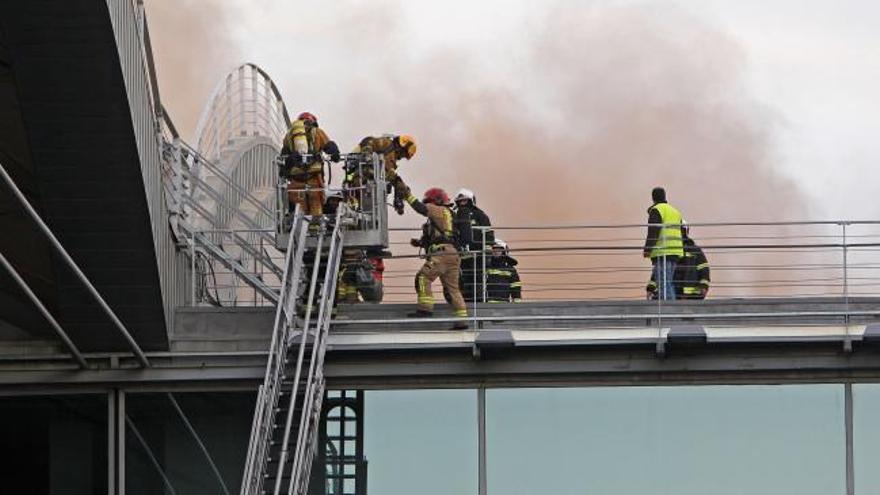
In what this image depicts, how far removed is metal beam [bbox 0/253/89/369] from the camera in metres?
21.4

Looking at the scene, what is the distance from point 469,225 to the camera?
24672 millimetres

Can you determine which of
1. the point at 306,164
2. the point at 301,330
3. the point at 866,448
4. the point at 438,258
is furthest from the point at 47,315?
the point at 866,448

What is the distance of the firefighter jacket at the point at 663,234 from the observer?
25047 mm

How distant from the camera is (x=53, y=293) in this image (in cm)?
2447

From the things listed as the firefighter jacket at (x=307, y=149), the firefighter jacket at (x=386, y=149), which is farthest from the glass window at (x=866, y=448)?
the firefighter jacket at (x=307, y=149)

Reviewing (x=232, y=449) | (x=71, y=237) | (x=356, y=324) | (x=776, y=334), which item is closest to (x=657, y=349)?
(x=776, y=334)

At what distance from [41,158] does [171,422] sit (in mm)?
4353

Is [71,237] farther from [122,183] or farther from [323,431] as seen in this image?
[323,431]

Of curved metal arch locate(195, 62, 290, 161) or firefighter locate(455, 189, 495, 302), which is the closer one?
firefighter locate(455, 189, 495, 302)

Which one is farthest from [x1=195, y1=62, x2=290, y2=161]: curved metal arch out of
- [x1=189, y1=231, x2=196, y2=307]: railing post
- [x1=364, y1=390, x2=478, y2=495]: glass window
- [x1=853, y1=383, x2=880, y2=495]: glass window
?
[x1=853, y1=383, x2=880, y2=495]: glass window

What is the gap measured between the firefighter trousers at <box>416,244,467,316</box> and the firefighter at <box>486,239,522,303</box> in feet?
3.39

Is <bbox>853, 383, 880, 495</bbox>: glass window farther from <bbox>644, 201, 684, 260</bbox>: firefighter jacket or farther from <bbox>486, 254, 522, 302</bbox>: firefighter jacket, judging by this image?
<bbox>486, 254, 522, 302</bbox>: firefighter jacket

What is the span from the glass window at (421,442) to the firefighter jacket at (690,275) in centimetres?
295

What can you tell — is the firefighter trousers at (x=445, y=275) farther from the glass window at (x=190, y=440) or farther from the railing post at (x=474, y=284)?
the glass window at (x=190, y=440)
